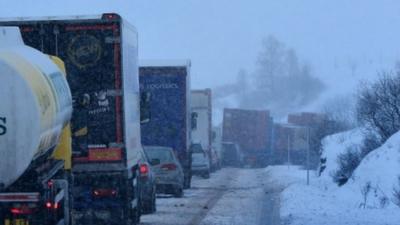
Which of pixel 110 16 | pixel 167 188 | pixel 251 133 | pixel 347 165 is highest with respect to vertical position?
pixel 110 16

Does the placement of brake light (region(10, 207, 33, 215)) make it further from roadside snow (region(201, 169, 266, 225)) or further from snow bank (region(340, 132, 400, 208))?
snow bank (region(340, 132, 400, 208))

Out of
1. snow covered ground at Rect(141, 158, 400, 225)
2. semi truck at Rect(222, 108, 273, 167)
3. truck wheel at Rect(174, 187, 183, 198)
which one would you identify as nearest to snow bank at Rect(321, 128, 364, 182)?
snow covered ground at Rect(141, 158, 400, 225)

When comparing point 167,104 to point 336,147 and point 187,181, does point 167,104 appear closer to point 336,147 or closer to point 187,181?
point 187,181

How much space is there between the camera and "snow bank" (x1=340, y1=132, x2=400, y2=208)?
21.6m

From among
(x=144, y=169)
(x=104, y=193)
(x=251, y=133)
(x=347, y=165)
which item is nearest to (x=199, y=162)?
(x=347, y=165)

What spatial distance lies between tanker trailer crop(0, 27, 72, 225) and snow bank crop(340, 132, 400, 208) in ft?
36.4

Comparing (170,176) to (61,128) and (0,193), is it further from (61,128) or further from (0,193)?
(0,193)

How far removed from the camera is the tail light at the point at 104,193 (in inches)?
646

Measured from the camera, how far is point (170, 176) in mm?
27828

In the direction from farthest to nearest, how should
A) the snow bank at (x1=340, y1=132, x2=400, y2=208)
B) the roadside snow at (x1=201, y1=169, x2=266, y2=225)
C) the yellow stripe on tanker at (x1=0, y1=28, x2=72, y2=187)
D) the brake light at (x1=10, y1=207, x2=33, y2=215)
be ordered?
1. the snow bank at (x1=340, y1=132, x2=400, y2=208)
2. the roadside snow at (x1=201, y1=169, x2=266, y2=225)
3. the brake light at (x1=10, y1=207, x2=33, y2=215)
4. the yellow stripe on tanker at (x1=0, y1=28, x2=72, y2=187)

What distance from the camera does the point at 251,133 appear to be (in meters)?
67.8

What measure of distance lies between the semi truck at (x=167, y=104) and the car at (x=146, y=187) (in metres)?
9.09

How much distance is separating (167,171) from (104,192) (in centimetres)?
1135

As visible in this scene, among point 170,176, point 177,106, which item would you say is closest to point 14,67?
point 170,176
